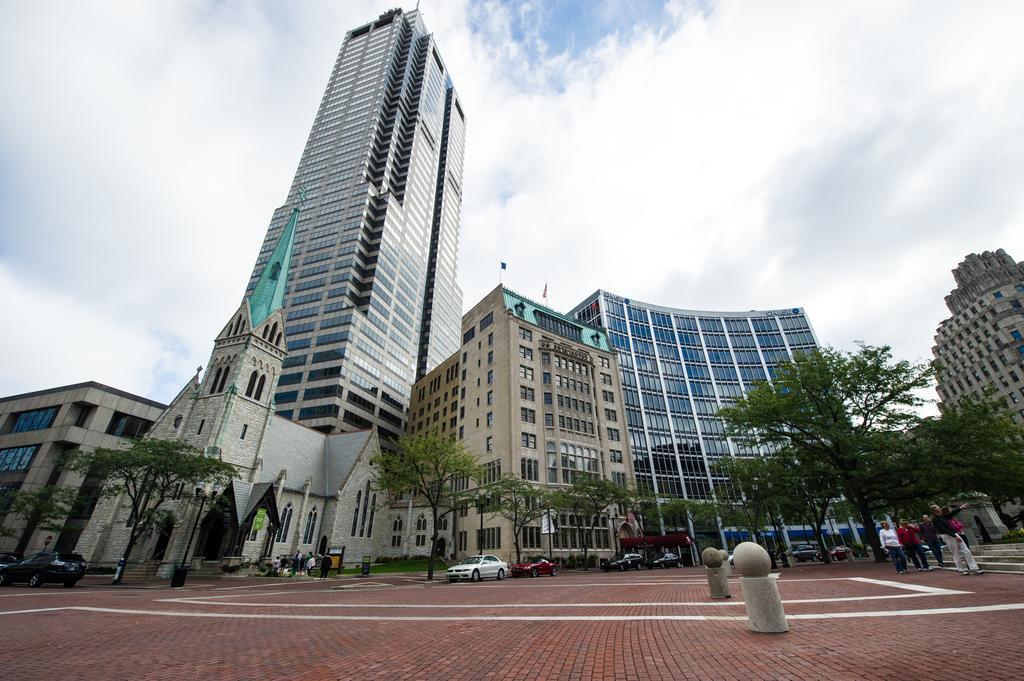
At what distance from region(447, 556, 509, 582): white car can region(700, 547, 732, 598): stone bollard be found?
18.7 metres

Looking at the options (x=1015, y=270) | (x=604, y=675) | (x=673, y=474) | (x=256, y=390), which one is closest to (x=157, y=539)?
(x=256, y=390)

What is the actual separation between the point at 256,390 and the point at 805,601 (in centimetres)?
4649

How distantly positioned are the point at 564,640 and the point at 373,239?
93.1 metres

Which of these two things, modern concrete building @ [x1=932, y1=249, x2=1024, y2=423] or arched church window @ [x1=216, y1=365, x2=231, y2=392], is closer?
arched church window @ [x1=216, y1=365, x2=231, y2=392]

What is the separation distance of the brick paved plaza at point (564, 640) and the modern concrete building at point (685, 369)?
193 ft

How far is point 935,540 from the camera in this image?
14.2m

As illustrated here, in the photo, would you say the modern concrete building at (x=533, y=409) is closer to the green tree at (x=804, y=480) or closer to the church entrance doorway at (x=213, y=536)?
the green tree at (x=804, y=480)

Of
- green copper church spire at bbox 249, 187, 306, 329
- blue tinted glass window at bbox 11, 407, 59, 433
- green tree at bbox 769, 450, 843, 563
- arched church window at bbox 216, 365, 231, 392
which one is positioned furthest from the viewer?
blue tinted glass window at bbox 11, 407, 59, 433

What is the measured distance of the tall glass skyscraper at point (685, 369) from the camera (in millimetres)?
71875

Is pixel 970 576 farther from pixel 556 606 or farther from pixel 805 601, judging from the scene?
pixel 556 606

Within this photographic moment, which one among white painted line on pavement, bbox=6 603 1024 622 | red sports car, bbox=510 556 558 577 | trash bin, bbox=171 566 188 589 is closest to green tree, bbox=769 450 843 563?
red sports car, bbox=510 556 558 577

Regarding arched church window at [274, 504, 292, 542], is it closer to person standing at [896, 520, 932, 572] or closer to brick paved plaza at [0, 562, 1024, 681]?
brick paved plaza at [0, 562, 1024, 681]

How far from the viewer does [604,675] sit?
528cm

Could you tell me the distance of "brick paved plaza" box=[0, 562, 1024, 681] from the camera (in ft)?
17.5
